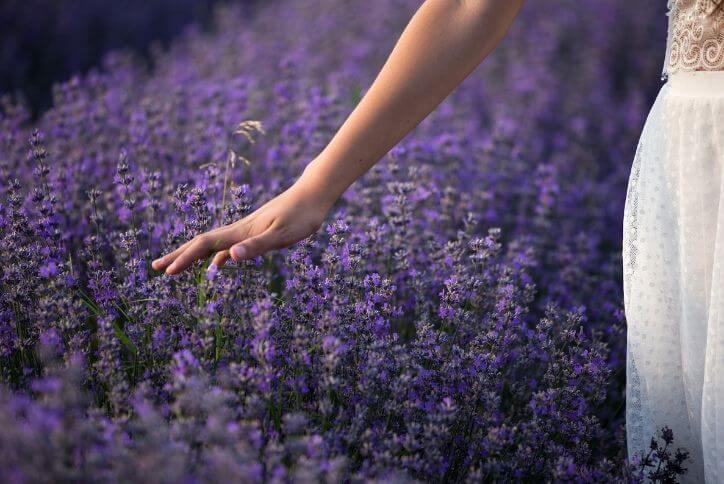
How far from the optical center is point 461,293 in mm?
2145

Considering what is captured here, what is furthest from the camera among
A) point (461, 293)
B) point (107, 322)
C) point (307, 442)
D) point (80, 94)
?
point (80, 94)

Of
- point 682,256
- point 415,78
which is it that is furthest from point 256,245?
point 682,256

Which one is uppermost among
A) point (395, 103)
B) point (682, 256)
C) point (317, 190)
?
point (395, 103)

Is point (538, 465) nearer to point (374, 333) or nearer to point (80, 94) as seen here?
point (374, 333)

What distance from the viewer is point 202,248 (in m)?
1.62

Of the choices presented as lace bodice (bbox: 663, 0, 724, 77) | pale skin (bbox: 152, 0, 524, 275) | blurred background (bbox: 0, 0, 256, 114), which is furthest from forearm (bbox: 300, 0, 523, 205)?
blurred background (bbox: 0, 0, 256, 114)

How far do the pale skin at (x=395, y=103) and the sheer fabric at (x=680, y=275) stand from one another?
1.63 feet

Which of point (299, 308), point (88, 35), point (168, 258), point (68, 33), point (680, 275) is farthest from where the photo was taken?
point (88, 35)

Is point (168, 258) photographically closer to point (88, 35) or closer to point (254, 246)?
point (254, 246)

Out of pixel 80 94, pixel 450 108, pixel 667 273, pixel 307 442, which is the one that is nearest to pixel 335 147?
pixel 307 442

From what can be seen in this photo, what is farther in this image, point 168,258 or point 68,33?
point 68,33

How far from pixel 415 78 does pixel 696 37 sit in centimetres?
67

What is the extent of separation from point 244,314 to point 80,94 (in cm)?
251

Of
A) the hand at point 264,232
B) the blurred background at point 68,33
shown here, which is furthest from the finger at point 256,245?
the blurred background at point 68,33
